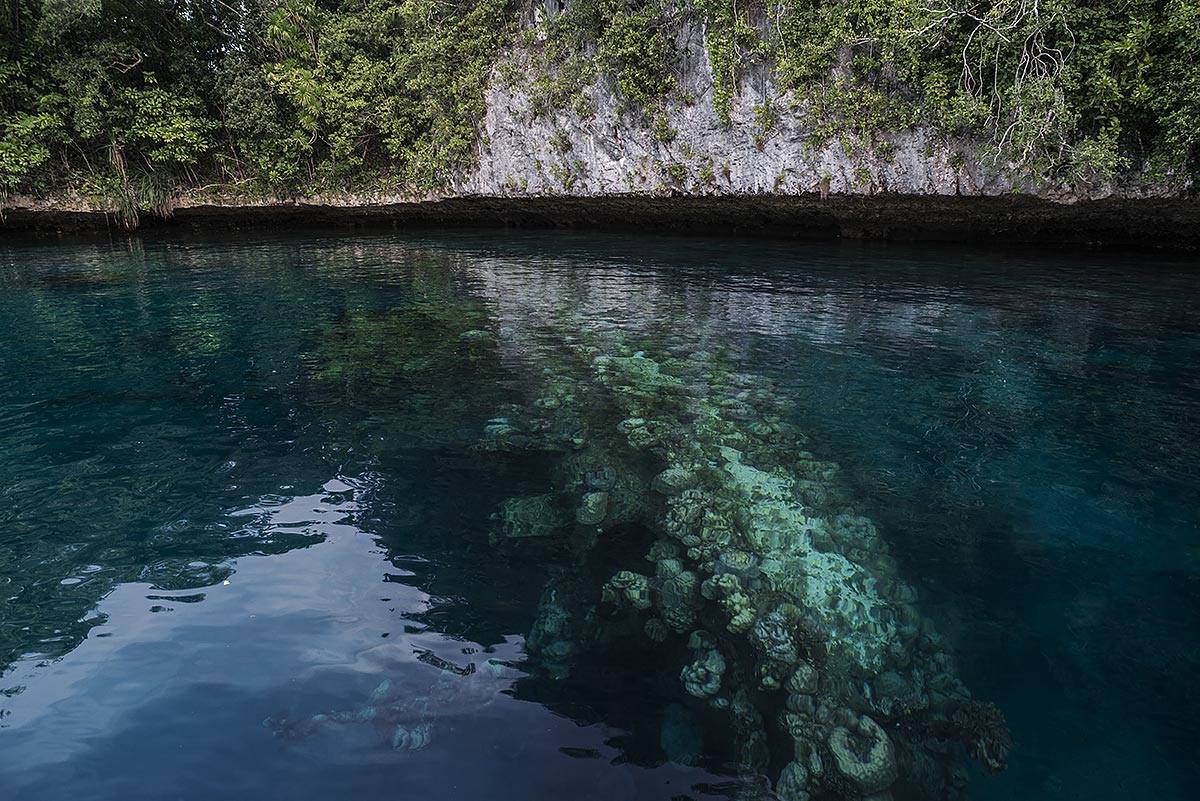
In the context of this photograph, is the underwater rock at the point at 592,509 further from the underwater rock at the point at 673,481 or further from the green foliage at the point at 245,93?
the green foliage at the point at 245,93

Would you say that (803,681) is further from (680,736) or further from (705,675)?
(680,736)

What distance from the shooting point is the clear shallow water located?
2834 mm

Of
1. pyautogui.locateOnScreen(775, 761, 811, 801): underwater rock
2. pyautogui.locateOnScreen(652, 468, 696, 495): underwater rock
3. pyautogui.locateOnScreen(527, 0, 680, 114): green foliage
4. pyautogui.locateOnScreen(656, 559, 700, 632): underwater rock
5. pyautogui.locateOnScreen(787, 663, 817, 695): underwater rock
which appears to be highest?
pyautogui.locateOnScreen(527, 0, 680, 114): green foliage

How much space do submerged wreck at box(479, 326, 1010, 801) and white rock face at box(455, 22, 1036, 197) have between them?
10.5 meters

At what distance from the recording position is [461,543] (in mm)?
4328

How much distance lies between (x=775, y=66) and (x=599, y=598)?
13995 millimetres

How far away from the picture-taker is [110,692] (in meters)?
3.13

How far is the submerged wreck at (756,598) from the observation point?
9.32 ft

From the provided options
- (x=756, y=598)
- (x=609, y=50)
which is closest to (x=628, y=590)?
(x=756, y=598)

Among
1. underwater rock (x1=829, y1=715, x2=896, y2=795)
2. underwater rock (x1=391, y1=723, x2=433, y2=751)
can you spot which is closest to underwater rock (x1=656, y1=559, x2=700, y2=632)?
underwater rock (x1=829, y1=715, x2=896, y2=795)

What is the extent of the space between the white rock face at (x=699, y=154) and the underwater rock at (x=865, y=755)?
534 inches

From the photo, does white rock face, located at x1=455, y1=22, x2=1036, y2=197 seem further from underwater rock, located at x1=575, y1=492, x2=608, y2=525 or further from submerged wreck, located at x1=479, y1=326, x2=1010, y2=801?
underwater rock, located at x1=575, y1=492, x2=608, y2=525

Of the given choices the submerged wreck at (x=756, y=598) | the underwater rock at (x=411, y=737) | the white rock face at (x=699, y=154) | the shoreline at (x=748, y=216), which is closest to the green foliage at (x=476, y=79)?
the white rock face at (x=699, y=154)

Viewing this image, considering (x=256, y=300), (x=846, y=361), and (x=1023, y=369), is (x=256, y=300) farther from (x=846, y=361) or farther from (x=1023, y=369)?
(x=1023, y=369)
